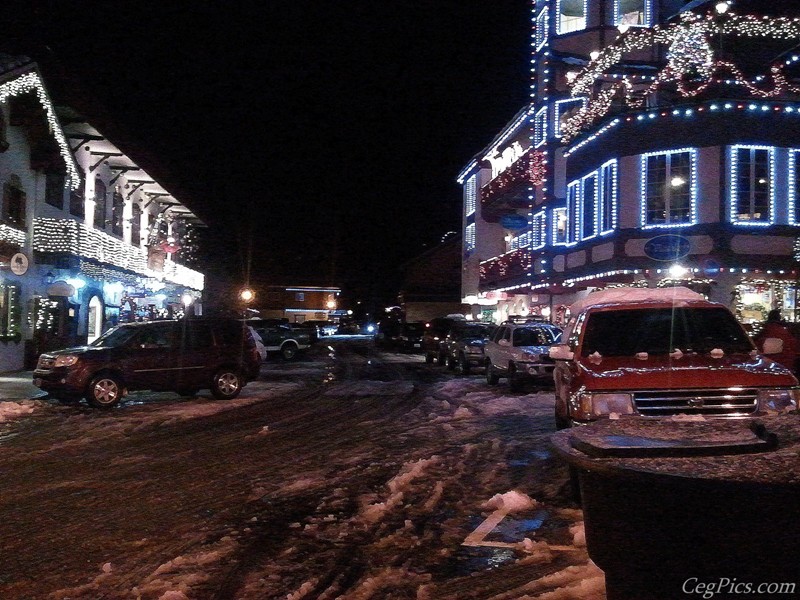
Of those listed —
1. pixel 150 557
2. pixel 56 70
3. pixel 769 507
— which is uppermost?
pixel 56 70

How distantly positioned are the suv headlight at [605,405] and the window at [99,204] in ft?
83.9

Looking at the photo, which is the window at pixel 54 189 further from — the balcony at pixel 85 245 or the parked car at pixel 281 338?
the parked car at pixel 281 338

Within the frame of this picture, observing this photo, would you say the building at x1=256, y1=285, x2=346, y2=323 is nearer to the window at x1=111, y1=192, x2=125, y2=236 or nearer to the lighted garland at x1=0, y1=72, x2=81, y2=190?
the window at x1=111, y1=192, x2=125, y2=236

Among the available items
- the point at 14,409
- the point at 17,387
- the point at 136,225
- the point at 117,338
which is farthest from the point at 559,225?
the point at 14,409

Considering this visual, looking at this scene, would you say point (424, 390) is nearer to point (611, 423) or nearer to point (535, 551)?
point (535, 551)

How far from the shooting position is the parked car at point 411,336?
1641 inches

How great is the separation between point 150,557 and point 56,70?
1930 cm

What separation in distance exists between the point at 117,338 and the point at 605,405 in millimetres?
12397

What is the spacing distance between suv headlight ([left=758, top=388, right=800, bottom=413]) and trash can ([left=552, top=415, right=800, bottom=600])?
4.34 metres

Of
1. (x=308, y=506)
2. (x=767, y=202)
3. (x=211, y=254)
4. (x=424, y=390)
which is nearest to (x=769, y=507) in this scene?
(x=308, y=506)

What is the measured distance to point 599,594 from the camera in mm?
5176

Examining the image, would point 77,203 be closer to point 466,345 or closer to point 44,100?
point 44,100

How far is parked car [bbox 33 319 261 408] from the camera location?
52.9 ft

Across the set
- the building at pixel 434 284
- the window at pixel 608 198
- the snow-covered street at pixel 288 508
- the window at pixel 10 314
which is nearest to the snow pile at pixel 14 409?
the snow-covered street at pixel 288 508
